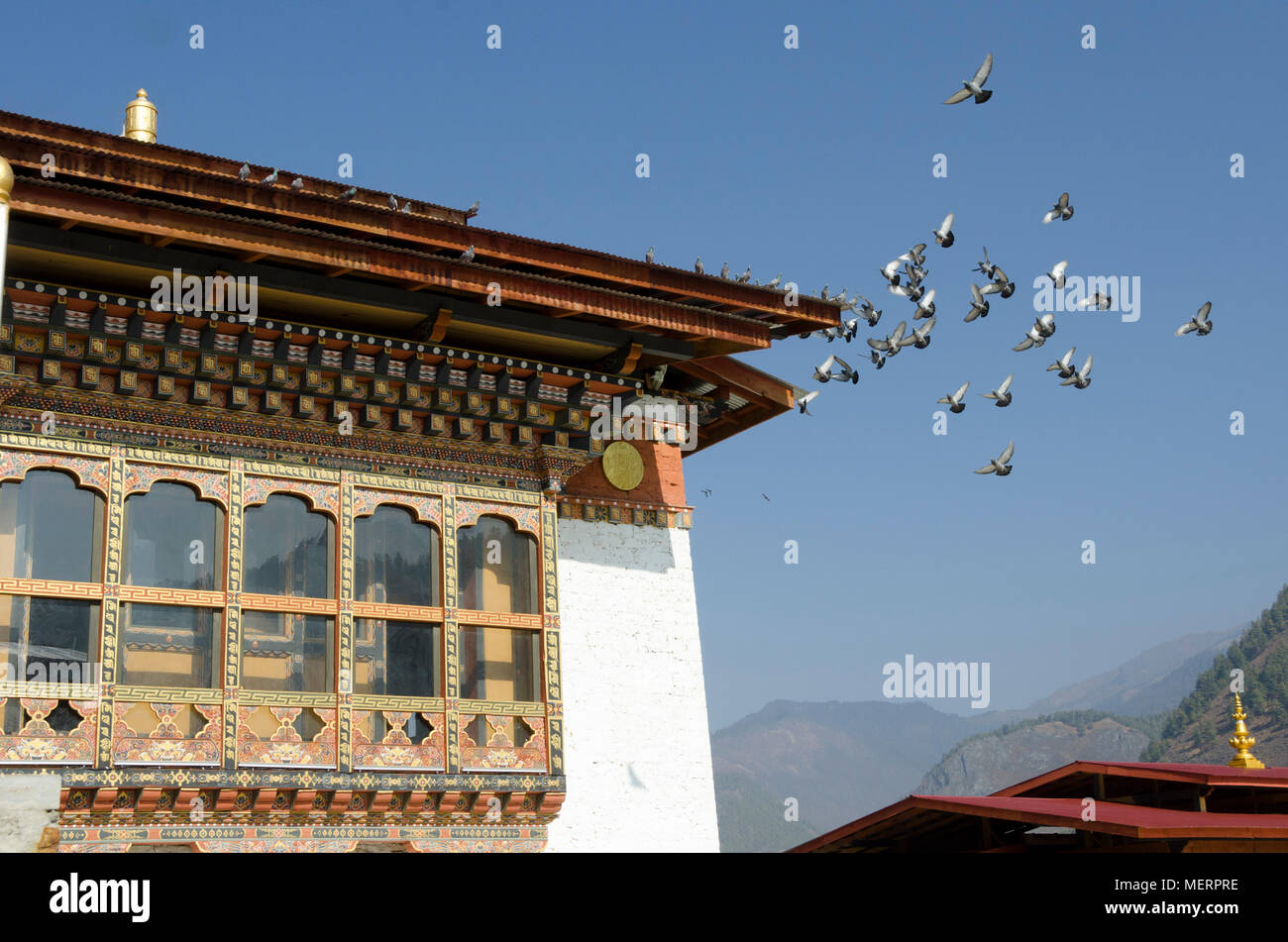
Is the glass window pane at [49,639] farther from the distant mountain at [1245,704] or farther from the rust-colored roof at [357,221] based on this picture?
the distant mountain at [1245,704]

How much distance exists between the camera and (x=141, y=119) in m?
13.5

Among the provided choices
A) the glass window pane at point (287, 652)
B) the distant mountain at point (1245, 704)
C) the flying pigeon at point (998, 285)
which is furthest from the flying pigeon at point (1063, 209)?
the distant mountain at point (1245, 704)

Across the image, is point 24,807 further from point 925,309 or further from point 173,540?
point 925,309

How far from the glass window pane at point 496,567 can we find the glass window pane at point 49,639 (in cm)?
260

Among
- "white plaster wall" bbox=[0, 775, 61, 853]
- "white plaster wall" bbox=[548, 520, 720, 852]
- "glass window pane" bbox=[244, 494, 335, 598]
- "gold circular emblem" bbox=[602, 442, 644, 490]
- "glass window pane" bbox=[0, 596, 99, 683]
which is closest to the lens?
"white plaster wall" bbox=[0, 775, 61, 853]

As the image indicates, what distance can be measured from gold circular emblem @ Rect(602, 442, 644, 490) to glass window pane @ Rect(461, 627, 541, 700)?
1.77 metres

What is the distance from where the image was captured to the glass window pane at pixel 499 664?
10680 mm

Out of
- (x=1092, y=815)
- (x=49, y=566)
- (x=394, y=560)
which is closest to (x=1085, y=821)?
(x=1092, y=815)

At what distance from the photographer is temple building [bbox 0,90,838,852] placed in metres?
9.34

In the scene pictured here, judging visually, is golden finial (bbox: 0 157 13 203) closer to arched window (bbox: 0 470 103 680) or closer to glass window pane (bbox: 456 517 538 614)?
arched window (bbox: 0 470 103 680)

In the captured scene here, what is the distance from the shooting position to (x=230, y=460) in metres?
10.2

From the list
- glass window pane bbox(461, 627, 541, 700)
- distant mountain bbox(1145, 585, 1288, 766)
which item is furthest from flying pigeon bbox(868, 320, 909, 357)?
distant mountain bbox(1145, 585, 1288, 766)

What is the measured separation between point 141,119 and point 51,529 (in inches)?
214
